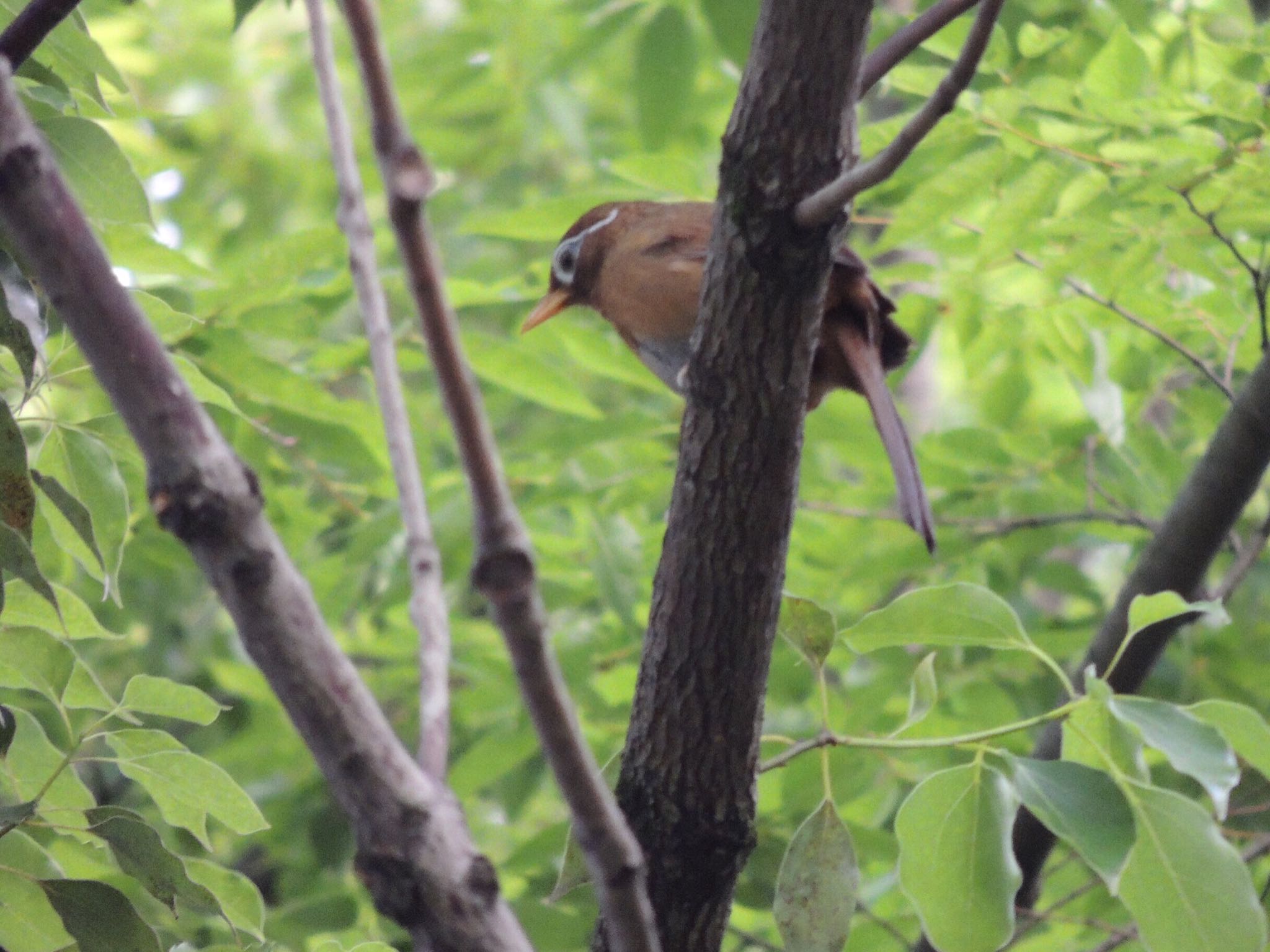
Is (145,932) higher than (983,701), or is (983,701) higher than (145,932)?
(145,932)

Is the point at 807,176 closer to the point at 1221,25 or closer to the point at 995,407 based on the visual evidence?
the point at 995,407

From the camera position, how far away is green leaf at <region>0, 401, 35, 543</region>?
1.76 meters

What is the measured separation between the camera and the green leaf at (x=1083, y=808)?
1.59 m

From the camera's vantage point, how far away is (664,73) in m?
4.20

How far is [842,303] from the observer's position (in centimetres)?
336

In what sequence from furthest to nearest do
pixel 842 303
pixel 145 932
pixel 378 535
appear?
pixel 378 535
pixel 842 303
pixel 145 932

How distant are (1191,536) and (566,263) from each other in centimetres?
203

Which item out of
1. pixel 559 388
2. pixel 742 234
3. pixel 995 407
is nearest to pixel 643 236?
pixel 559 388

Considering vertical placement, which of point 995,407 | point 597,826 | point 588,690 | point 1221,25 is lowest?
point 588,690

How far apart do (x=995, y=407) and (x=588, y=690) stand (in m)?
1.72

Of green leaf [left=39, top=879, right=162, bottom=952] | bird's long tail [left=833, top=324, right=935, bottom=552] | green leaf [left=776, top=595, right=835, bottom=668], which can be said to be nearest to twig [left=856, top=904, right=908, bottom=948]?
bird's long tail [left=833, top=324, right=935, bottom=552]

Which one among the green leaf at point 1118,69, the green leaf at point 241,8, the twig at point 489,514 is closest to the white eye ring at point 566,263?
the green leaf at point 1118,69

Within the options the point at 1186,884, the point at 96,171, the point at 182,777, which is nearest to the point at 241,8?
the point at 96,171

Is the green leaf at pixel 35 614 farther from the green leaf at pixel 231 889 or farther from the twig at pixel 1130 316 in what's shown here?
the twig at pixel 1130 316
